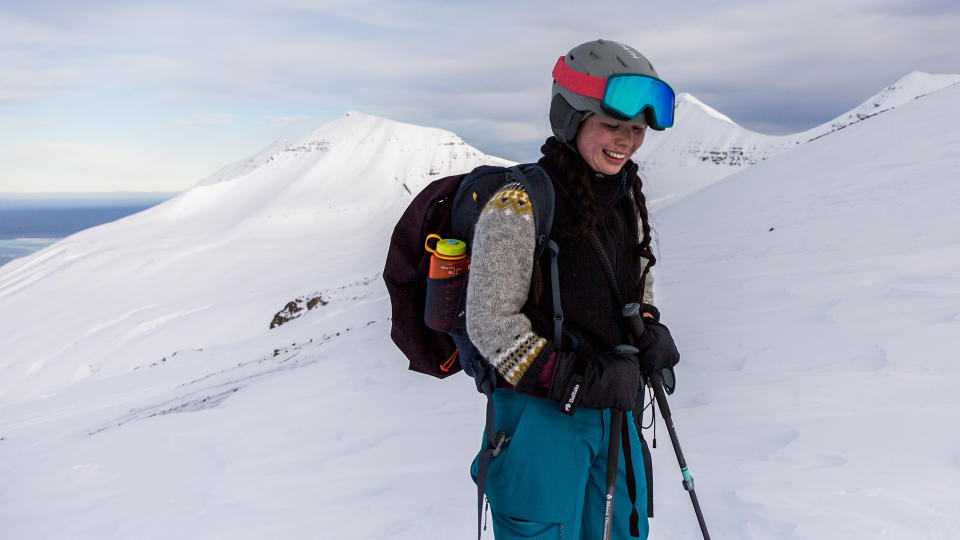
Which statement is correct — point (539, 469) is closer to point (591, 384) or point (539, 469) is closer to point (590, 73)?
point (591, 384)

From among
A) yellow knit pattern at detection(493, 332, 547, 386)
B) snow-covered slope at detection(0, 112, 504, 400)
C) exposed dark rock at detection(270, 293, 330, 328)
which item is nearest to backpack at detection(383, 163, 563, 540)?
yellow knit pattern at detection(493, 332, 547, 386)

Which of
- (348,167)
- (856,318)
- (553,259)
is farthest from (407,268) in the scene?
(348,167)

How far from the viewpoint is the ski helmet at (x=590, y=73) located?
2.20 metres

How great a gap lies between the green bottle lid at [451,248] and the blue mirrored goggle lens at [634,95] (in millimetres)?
775

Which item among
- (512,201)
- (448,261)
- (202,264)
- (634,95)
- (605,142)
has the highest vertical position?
(634,95)

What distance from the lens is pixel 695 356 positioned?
6309mm

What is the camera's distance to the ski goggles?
2.14 m

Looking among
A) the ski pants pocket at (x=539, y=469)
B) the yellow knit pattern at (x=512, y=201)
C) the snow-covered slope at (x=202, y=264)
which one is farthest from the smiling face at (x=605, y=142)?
the snow-covered slope at (x=202, y=264)

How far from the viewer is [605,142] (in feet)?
7.25

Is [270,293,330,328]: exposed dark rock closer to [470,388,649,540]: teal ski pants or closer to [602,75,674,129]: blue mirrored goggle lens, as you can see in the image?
[470,388,649,540]: teal ski pants

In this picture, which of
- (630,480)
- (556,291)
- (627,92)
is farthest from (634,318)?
(627,92)

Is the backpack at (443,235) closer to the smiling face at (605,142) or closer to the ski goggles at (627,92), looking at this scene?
the smiling face at (605,142)

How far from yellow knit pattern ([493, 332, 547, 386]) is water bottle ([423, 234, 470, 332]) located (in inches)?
12.1

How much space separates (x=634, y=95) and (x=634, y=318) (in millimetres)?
903
